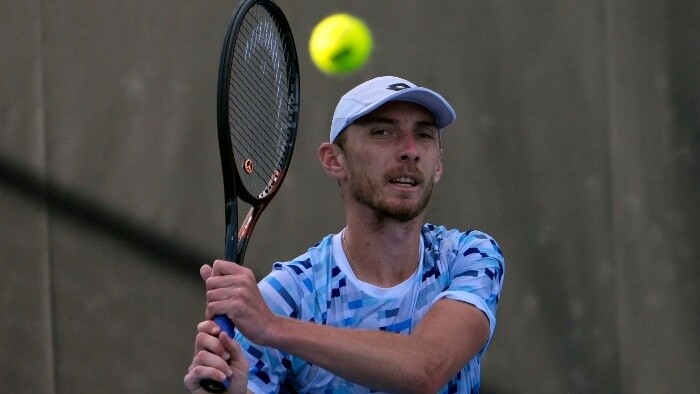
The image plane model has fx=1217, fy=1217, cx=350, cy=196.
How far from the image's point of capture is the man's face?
2.75m

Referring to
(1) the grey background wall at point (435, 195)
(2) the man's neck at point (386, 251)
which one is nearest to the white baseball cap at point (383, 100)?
(2) the man's neck at point (386, 251)

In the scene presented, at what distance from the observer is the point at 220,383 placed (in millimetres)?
2225

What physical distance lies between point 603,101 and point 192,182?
1.34 meters

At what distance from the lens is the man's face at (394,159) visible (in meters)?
2.75

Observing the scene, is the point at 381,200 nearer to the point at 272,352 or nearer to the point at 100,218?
the point at 272,352

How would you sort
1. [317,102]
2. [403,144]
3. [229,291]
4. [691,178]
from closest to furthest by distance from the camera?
[229,291], [403,144], [691,178], [317,102]

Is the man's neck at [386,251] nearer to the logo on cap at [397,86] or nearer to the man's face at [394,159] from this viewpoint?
the man's face at [394,159]

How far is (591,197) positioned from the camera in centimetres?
366

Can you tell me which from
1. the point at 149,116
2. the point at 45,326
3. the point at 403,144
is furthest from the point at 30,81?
the point at 403,144

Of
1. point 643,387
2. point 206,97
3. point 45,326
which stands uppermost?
point 206,97

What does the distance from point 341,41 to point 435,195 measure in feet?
1.99

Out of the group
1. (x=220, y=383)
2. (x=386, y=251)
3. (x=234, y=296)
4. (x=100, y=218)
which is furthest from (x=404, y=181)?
(x=100, y=218)

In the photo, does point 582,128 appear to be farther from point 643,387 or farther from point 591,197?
point 643,387

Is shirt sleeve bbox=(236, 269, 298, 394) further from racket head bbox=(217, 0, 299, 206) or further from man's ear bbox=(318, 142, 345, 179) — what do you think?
man's ear bbox=(318, 142, 345, 179)
